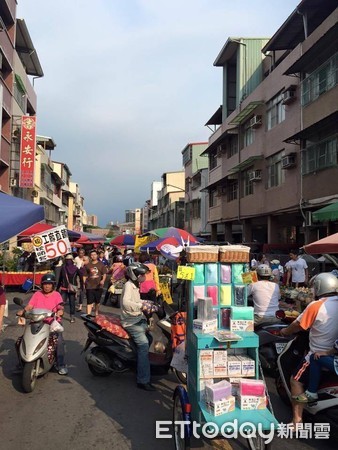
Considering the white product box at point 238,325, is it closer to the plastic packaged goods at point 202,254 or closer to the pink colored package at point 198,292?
the pink colored package at point 198,292

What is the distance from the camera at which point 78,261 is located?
576 inches

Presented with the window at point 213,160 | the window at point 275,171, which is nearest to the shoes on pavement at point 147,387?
the window at point 275,171

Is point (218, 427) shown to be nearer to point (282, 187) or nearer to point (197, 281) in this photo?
point (197, 281)

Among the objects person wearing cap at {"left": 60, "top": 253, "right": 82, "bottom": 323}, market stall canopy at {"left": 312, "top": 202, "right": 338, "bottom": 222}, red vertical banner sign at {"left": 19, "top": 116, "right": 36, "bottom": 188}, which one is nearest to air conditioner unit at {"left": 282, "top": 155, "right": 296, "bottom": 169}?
market stall canopy at {"left": 312, "top": 202, "right": 338, "bottom": 222}

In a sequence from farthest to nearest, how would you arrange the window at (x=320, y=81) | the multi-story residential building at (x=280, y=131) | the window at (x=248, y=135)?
the window at (x=248, y=135)
the multi-story residential building at (x=280, y=131)
the window at (x=320, y=81)

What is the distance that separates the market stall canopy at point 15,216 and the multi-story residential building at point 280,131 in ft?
38.5

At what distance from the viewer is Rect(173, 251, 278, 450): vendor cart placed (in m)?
3.47

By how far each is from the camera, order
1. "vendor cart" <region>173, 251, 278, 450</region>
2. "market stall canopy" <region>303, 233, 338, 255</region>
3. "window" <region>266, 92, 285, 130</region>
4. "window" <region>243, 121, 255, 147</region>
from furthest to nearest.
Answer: "window" <region>243, 121, 255, 147</region>
"window" <region>266, 92, 285, 130</region>
"market stall canopy" <region>303, 233, 338, 255</region>
"vendor cart" <region>173, 251, 278, 450</region>

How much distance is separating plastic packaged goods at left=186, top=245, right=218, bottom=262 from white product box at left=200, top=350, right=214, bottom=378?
3.11ft

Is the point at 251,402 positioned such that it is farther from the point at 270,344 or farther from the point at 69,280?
the point at 69,280

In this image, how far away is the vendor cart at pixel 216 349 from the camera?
137 inches

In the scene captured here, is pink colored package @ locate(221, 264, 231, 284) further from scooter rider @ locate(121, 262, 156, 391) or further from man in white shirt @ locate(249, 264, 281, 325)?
man in white shirt @ locate(249, 264, 281, 325)

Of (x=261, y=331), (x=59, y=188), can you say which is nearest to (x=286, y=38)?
(x=261, y=331)

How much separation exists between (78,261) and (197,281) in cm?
1094
